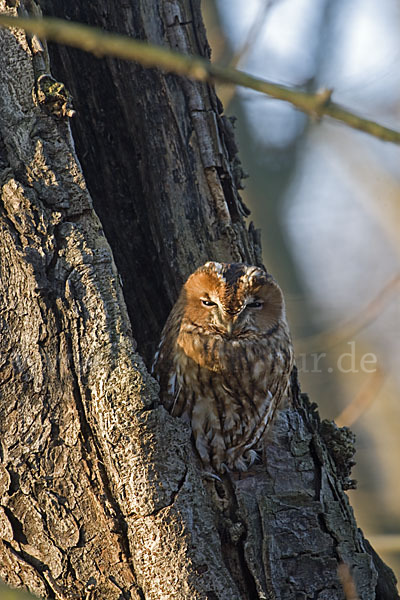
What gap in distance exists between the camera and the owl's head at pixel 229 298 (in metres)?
2.78

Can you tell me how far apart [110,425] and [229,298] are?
93 cm

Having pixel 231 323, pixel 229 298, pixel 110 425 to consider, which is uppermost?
pixel 229 298

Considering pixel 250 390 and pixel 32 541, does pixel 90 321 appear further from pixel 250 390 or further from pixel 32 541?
pixel 250 390

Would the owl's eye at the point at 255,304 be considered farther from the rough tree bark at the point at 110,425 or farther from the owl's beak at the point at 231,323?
the rough tree bark at the point at 110,425

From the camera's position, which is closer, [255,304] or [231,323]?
[231,323]

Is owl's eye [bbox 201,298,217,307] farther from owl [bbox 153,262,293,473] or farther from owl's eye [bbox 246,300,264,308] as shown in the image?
owl's eye [bbox 246,300,264,308]

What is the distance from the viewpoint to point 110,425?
2.11 metres

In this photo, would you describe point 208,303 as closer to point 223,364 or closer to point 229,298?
point 229,298

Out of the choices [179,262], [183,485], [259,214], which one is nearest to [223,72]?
[183,485]

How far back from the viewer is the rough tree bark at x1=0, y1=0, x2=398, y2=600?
2070mm

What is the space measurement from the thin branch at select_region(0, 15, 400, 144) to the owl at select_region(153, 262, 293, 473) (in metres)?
1.55

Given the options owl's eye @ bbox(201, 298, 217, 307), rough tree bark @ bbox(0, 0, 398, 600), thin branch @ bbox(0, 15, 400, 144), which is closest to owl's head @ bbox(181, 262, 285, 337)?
owl's eye @ bbox(201, 298, 217, 307)

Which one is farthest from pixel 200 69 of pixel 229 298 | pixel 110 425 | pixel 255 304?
pixel 255 304

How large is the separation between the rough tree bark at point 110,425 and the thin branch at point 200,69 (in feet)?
3.47
